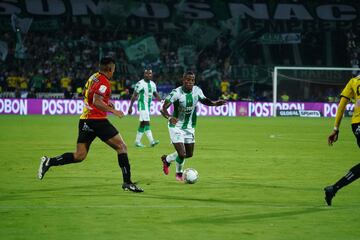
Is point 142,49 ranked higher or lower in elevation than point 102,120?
higher

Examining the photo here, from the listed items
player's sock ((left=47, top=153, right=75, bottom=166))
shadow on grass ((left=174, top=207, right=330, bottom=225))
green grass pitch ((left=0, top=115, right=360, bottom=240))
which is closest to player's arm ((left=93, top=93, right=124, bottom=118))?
player's sock ((left=47, top=153, right=75, bottom=166))

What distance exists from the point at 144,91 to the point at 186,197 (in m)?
11.1

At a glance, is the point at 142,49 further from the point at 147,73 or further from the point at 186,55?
the point at 147,73

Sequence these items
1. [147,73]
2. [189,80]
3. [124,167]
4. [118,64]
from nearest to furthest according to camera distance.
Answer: [124,167], [189,80], [147,73], [118,64]

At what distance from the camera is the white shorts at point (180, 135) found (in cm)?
1305

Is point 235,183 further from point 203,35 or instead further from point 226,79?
point 203,35

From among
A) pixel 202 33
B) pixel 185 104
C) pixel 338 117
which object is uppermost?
pixel 202 33

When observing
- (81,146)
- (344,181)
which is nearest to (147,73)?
(81,146)

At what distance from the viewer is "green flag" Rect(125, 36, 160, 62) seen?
1884 inches

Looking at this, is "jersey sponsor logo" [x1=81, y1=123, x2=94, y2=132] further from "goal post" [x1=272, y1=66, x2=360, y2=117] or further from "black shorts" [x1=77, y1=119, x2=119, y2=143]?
"goal post" [x1=272, y1=66, x2=360, y2=117]

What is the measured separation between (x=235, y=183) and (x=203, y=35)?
124 ft

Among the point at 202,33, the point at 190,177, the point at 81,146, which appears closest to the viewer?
the point at 81,146

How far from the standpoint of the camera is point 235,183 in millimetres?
12742

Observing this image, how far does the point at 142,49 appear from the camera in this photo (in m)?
48.2
